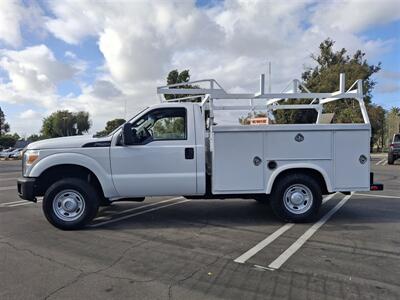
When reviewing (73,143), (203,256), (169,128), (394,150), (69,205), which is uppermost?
(169,128)

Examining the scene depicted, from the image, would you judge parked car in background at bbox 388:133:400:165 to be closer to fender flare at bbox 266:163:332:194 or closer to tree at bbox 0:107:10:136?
fender flare at bbox 266:163:332:194

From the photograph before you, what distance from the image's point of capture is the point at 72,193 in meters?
7.04

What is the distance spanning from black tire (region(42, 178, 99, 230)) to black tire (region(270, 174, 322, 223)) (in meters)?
3.24

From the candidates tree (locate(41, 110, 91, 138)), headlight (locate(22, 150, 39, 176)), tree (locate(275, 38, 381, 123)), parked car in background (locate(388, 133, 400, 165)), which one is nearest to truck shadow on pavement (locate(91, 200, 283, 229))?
headlight (locate(22, 150, 39, 176))

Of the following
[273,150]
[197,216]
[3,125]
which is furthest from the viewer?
[3,125]

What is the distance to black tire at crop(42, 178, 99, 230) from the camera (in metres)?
6.96

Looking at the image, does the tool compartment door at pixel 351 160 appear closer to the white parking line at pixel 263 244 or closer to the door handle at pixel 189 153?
the white parking line at pixel 263 244

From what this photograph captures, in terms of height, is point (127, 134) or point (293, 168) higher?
point (127, 134)

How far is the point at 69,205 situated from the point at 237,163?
3.08 metres

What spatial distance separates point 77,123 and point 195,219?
101740 mm

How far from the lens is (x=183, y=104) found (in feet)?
23.9

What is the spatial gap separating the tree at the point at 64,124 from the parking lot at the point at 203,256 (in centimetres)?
9546

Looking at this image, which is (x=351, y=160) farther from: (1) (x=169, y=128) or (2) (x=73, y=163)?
(2) (x=73, y=163)

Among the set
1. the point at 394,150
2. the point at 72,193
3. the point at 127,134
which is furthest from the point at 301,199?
the point at 394,150
